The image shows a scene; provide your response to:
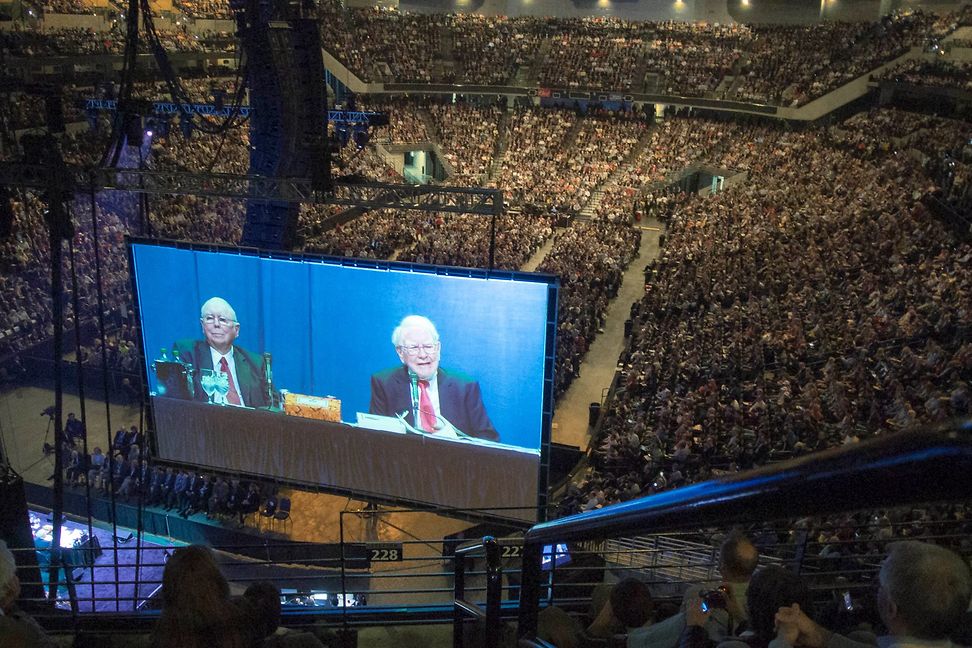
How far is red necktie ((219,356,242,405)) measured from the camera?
9617mm

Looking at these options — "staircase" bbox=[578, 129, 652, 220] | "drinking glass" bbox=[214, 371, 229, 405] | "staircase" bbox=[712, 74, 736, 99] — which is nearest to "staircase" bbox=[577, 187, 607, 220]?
"staircase" bbox=[578, 129, 652, 220]

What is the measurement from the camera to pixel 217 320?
9.52m

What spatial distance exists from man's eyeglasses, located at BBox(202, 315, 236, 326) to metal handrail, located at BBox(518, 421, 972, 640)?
848 cm

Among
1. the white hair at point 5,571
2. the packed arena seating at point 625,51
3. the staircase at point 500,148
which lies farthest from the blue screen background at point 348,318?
the packed arena seating at point 625,51

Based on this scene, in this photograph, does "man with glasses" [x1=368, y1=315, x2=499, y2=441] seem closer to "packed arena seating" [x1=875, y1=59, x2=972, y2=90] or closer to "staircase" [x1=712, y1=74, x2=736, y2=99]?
"packed arena seating" [x1=875, y1=59, x2=972, y2=90]

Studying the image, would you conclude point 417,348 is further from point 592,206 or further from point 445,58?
point 445,58

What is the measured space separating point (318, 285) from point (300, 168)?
2.23m

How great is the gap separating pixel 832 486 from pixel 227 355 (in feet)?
30.6

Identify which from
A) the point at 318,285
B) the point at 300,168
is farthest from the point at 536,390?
the point at 300,168

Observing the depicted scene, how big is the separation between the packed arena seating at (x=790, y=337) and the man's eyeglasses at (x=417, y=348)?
8.27 ft

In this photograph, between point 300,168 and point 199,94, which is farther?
point 199,94

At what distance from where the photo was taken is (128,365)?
13906 mm

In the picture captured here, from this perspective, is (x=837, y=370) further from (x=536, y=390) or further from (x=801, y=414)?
(x=536, y=390)

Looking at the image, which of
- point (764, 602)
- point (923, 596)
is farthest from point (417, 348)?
point (923, 596)
